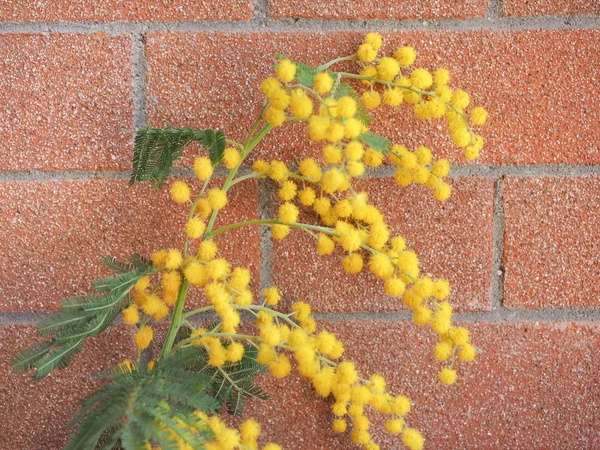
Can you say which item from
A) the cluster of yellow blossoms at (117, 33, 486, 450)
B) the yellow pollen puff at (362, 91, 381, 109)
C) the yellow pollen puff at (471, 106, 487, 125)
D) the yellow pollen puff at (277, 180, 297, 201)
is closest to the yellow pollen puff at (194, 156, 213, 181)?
the cluster of yellow blossoms at (117, 33, 486, 450)

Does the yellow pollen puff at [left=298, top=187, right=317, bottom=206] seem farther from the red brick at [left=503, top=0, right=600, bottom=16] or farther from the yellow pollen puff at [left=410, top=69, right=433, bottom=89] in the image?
the red brick at [left=503, top=0, right=600, bottom=16]

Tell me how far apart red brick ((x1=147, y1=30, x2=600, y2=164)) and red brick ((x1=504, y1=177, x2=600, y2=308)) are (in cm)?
4

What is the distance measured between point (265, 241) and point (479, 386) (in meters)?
0.37

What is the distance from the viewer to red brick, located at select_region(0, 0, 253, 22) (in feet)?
2.29

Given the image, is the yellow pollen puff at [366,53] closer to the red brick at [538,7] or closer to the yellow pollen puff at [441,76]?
the yellow pollen puff at [441,76]

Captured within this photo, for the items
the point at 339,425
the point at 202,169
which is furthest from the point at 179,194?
the point at 339,425

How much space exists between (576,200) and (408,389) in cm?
35

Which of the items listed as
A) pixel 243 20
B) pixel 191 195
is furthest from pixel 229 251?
pixel 243 20

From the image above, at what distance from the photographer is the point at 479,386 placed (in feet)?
2.42

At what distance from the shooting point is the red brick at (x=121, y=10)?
0.70 metres

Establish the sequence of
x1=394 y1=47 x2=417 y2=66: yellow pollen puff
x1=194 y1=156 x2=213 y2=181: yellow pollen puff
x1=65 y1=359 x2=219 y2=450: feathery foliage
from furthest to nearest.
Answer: x1=394 y1=47 x2=417 y2=66: yellow pollen puff < x1=194 y1=156 x2=213 y2=181: yellow pollen puff < x1=65 y1=359 x2=219 y2=450: feathery foliage

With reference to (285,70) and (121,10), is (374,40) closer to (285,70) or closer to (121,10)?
(285,70)

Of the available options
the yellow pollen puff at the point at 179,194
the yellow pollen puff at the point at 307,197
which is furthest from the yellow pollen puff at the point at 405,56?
the yellow pollen puff at the point at 179,194

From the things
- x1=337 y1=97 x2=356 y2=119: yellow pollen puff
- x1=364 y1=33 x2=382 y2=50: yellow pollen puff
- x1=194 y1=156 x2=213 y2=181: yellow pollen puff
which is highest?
x1=364 y1=33 x2=382 y2=50: yellow pollen puff
